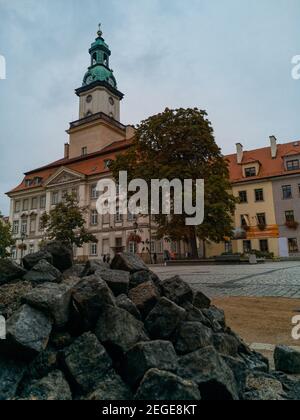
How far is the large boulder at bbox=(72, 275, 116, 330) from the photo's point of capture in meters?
3.13

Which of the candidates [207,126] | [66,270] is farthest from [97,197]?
[66,270]

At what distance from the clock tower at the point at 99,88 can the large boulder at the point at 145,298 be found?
49362 millimetres

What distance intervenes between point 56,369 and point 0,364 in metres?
0.44

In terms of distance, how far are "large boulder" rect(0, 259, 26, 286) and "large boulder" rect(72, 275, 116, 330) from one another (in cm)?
123

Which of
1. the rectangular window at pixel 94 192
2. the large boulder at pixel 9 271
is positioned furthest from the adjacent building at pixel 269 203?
the large boulder at pixel 9 271

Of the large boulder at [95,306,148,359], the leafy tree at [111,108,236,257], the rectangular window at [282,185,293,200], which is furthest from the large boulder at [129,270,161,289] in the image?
the rectangular window at [282,185,293,200]

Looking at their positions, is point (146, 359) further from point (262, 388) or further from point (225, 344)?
point (225, 344)

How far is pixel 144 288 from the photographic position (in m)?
3.94

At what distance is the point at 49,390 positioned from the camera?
2.40 m

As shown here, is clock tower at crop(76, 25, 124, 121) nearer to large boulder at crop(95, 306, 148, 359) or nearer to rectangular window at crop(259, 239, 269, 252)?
rectangular window at crop(259, 239, 269, 252)

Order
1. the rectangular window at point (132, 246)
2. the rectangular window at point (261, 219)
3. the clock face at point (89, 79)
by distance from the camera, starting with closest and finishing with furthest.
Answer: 1. the rectangular window at point (261, 219)
2. the rectangular window at point (132, 246)
3. the clock face at point (89, 79)

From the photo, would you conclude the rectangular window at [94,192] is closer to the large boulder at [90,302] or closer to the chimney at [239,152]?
the chimney at [239,152]

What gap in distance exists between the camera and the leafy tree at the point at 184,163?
23969 millimetres
